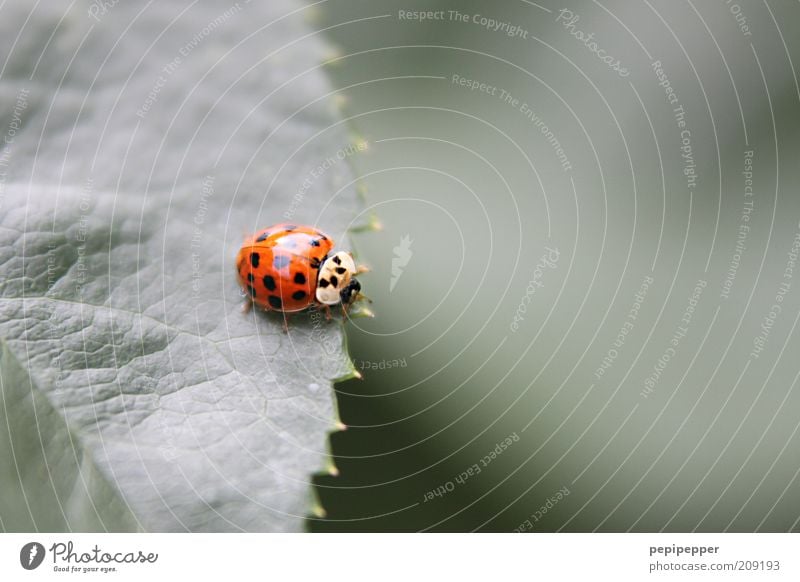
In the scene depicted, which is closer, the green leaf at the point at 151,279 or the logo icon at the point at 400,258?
the green leaf at the point at 151,279

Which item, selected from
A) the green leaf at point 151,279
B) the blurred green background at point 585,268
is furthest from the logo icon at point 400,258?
the green leaf at point 151,279
